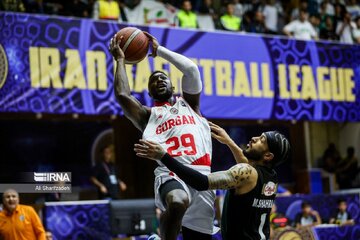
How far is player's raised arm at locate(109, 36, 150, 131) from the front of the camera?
7649 millimetres

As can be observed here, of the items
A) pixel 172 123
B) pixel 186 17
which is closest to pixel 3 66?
pixel 186 17

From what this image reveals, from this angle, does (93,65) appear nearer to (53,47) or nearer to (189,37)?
(53,47)

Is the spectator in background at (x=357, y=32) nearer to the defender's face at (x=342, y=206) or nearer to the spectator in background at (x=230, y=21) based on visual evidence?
the spectator in background at (x=230, y=21)

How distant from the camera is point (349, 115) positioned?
18.9m

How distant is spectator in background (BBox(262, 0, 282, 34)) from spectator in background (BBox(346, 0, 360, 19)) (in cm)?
282

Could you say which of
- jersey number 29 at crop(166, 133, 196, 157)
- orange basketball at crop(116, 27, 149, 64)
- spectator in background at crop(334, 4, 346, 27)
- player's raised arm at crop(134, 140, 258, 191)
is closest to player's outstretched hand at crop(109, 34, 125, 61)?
orange basketball at crop(116, 27, 149, 64)

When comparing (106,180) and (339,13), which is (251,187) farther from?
(339,13)

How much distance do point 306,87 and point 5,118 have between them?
21.9 feet

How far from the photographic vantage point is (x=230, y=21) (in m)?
18.1

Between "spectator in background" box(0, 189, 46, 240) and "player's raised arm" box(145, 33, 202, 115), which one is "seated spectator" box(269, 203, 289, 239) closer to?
"spectator in background" box(0, 189, 46, 240)

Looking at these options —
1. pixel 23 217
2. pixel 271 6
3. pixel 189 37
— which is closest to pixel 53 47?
pixel 189 37

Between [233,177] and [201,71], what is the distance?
9.82 m

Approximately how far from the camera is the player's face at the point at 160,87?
782 centimetres

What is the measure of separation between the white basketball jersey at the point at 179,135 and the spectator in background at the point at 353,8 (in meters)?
14.7
